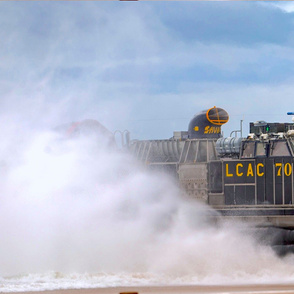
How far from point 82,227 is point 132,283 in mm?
2358

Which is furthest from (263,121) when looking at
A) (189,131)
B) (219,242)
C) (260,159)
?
(189,131)

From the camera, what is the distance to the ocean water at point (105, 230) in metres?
14.5

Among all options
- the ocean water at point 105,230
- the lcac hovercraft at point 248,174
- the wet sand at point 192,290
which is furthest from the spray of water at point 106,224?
the wet sand at point 192,290

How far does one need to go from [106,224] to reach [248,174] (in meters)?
3.19

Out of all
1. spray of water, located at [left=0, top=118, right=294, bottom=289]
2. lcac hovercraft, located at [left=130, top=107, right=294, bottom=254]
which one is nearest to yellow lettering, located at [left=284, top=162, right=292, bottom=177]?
lcac hovercraft, located at [left=130, top=107, right=294, bottom=254]

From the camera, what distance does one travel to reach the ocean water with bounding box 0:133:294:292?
47.6 ft

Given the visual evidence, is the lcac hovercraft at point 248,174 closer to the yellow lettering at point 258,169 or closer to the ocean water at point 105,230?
the yellow lettering at point 258,169

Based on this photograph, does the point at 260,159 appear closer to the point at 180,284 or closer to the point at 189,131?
the point at 180,284

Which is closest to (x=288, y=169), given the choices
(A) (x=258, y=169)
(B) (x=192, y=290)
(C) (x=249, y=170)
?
(A) (x=258, y=169)

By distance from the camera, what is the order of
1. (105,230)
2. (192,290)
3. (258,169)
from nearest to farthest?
(192,290) < (105,230) < (258,169)

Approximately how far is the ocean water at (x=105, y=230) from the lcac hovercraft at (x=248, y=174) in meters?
0.33

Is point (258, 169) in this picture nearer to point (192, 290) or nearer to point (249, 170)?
point (249, 170)

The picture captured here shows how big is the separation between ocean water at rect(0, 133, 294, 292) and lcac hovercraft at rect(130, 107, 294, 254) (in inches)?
12.8

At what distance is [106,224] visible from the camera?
15.8m
